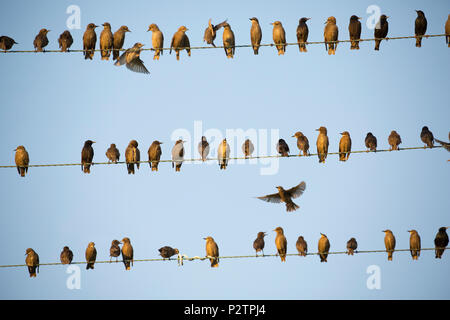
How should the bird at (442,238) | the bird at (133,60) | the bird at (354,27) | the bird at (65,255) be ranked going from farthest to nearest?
1. the bird at (354,27)
2. the bird at (65,255)
3. the bird at (442,238)
4. the bird at (133,60)

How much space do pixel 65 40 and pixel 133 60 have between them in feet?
7.02

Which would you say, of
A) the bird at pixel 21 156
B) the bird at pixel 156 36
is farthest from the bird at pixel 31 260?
the bird at pixel 156 36

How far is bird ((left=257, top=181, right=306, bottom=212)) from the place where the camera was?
17953 millimetres

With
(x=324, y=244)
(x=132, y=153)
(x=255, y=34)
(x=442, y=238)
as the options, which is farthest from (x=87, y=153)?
(x=442, y=238)

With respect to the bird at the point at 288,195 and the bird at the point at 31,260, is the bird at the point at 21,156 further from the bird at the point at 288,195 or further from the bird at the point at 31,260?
the bird at the point at 288,195

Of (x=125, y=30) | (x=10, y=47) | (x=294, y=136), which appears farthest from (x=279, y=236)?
(x=10, y=47)

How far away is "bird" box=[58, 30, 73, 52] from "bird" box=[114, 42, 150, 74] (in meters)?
1.88

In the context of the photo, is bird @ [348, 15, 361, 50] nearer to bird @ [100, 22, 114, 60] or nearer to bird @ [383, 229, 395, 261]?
bird @ [383, 229, 395, 261]

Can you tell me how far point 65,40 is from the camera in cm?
1933

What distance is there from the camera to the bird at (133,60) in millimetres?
17188

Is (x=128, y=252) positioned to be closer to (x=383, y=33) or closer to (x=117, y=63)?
(x=117, y=63)

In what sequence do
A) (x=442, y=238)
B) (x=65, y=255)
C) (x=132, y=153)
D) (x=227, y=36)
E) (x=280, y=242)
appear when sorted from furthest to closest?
(x=227, y=36), (x=65, y=255), (x=442, y=238), (x=280, y=242), (x=132, y=153)

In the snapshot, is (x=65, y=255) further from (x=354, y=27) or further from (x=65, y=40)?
(x=354, y=27)

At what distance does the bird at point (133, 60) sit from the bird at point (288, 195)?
3196mm
